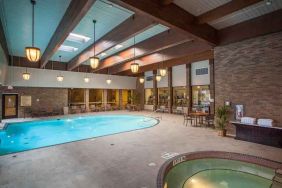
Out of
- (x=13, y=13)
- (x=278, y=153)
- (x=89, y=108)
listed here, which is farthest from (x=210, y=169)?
(x=89, y=108)

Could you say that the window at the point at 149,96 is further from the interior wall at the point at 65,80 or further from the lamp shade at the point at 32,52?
the lamp shade at the point at 32,52

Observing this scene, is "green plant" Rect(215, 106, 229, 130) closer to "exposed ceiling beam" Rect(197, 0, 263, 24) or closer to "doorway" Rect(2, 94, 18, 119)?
"exposed ceiling beam" Rect(197, 0, 263, 24)

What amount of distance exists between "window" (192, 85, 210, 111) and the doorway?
1273cm

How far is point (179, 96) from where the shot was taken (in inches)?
529

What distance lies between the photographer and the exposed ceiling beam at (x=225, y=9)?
4.04m

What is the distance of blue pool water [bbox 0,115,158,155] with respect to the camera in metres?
6.06

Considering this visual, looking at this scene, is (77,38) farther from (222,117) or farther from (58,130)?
(222,117)

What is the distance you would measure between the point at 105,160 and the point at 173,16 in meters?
4.30

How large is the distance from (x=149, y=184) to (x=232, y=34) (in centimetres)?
590

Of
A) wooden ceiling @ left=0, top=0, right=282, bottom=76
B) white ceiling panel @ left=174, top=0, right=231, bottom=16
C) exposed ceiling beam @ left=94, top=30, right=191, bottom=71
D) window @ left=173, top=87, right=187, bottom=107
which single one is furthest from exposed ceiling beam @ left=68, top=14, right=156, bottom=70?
window @ left=173, top=87, right=187, bottom=107

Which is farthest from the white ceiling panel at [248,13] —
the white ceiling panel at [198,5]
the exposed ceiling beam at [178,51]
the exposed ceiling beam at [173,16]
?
the exposed ceiling beam at [178,51]

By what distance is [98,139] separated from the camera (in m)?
5.90

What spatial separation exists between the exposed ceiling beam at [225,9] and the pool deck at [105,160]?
3.85 meters

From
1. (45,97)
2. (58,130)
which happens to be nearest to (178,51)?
(58,130)
